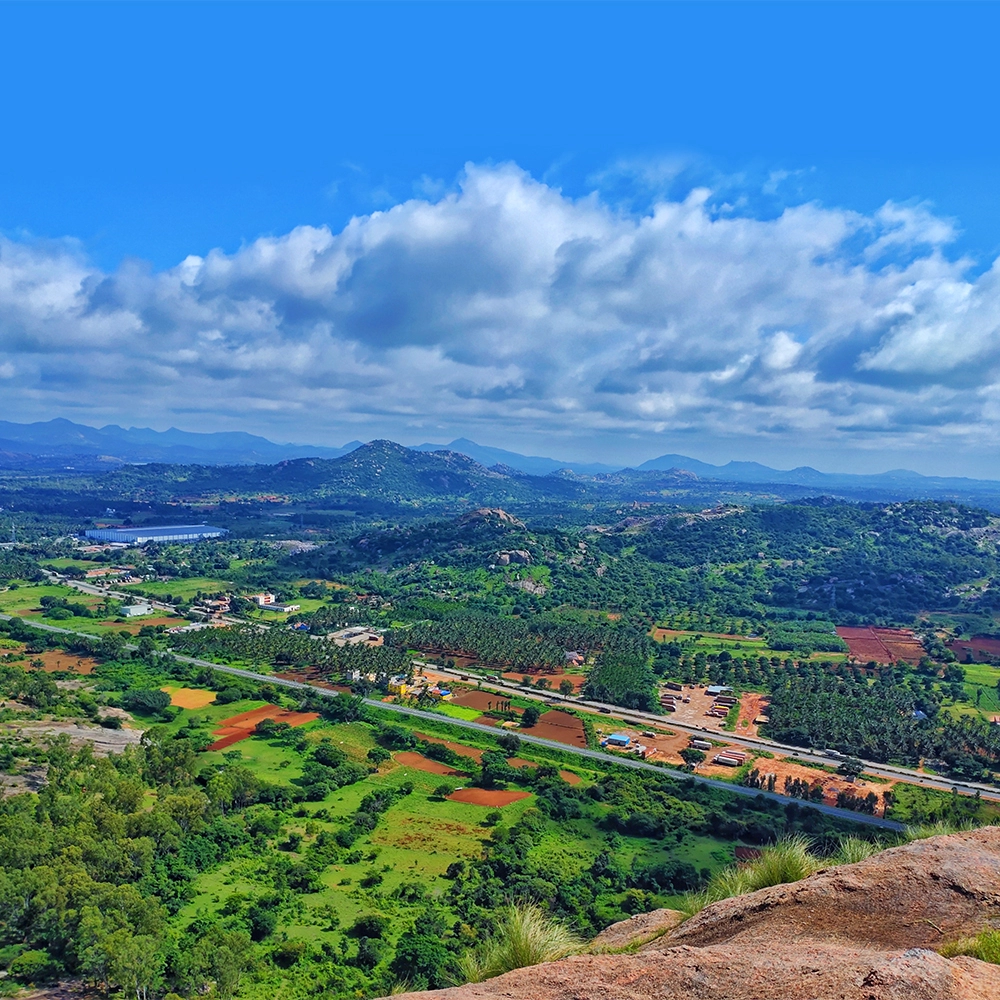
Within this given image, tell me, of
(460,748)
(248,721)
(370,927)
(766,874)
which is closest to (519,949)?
(766,874)

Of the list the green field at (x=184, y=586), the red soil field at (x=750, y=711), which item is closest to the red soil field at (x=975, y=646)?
the red soil field at (x=750, y=711)

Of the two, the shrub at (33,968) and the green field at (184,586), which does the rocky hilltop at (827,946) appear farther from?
the green field at (184,586)

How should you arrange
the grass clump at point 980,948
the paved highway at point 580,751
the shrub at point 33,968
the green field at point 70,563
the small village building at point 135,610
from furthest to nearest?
the green field at point 70,563 → the small village building at point 135,610 → the paved highway at point 580,751 → the shrub at point 33,968 → the grass clump at point 980,948

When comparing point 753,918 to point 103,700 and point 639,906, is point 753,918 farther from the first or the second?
point 103,700

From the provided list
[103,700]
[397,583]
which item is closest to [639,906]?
[103,700]

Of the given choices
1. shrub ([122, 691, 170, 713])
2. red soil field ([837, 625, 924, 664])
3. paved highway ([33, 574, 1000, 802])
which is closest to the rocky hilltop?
paved highway ([33, 574, 1000, 802])

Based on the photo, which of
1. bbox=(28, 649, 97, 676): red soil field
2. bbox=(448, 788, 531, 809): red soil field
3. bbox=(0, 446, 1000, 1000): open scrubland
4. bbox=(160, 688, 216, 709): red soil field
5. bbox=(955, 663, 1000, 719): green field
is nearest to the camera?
bbox=(0, 446, 1000, 1000): open scrubland

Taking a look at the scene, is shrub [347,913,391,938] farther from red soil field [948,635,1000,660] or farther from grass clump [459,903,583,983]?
red soil field [948,635,1000,660]

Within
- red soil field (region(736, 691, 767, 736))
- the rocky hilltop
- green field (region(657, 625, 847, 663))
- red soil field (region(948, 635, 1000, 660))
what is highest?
the rocky hilltop
